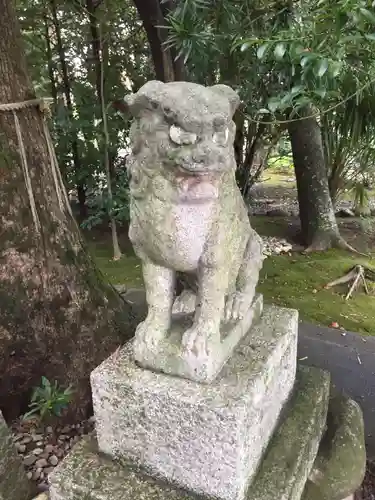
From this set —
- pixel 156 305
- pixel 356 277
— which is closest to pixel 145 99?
pixel 156 305

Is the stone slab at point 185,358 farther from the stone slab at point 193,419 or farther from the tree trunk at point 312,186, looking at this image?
the tree trunk at point 312,186

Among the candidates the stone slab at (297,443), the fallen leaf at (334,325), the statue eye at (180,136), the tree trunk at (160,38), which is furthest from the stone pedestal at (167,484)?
the tree trunk at (160,38)

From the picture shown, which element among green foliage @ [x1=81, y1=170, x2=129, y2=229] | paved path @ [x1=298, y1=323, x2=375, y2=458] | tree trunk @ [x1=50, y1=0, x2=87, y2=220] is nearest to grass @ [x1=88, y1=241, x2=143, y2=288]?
green foliage @ [x1=81, y1=170, x2=129, y2=229]

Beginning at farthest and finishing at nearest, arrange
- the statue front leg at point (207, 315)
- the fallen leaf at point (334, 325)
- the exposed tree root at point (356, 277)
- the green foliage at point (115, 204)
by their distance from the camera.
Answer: the green foliage at point (115, 204)
the exposed tree root at point (356, 277)
the fallen leaf at point (334, 325)
the statue front leg at point (207, 315)

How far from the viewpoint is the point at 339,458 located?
158 cm

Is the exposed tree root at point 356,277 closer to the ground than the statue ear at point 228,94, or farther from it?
closer to the ground

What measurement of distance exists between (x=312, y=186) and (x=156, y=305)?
119 inches

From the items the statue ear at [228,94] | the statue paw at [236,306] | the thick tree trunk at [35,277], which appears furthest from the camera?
the thick tree trunk at [35,277]

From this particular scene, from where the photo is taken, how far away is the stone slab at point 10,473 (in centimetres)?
143

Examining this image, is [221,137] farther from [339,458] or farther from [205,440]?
[339,458]

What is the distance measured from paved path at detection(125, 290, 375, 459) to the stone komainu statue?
107cm

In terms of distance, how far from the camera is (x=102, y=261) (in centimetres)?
411

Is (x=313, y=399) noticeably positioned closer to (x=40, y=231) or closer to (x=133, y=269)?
(x=40, y=231)

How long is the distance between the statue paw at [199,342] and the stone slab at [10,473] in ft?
2.16
